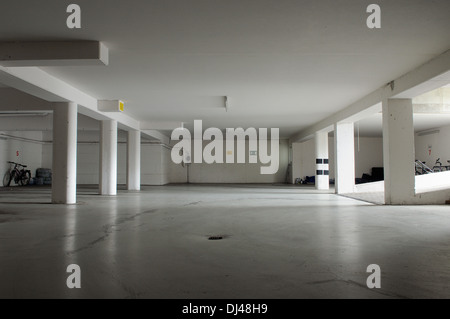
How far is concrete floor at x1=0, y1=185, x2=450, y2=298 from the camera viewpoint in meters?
2.06

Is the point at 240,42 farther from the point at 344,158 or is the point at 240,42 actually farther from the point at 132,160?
the point at 132,160

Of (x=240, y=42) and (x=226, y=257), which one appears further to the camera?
(x=240, y=42)

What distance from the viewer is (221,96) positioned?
8.85m

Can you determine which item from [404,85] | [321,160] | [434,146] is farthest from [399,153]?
[434,146]

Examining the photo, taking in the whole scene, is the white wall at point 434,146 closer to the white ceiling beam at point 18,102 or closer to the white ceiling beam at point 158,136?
the white ceiling beam at point 158,136

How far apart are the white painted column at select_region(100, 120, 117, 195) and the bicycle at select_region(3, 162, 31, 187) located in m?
8.21

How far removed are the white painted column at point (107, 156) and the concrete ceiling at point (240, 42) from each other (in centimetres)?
222

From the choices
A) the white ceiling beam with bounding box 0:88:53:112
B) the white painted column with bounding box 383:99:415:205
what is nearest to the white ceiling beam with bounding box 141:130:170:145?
the white ceiling beam with bounding box 0:88:53:112

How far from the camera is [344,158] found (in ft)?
35.9

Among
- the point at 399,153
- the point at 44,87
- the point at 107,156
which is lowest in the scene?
the point at 399,153

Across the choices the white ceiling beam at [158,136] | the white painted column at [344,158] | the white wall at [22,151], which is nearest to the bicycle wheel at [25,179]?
the white wall at [22,151]

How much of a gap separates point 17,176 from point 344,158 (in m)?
15.3
